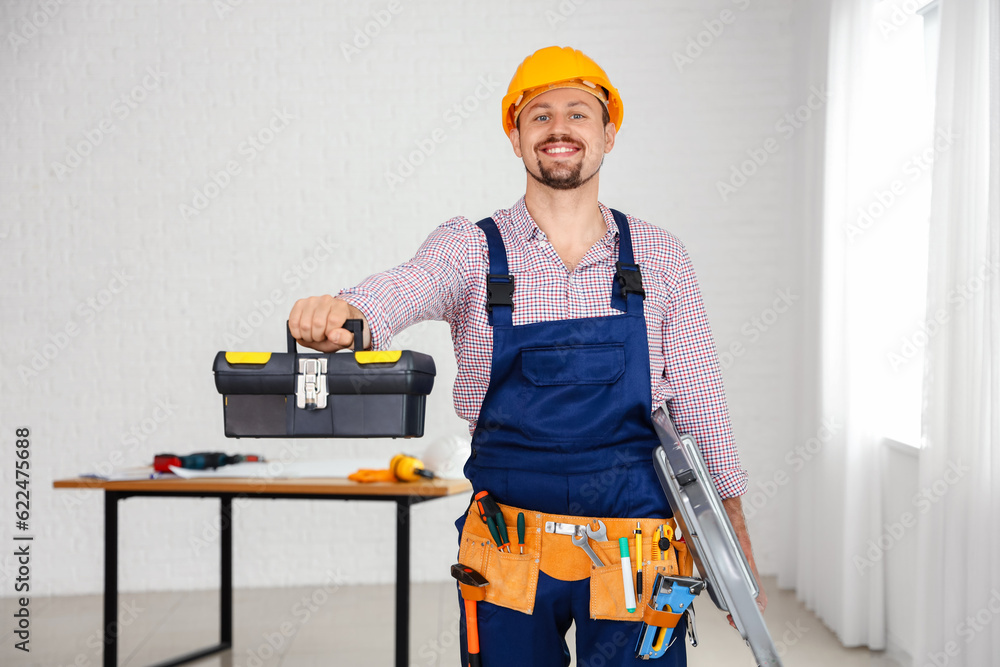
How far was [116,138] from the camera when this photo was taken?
15.0 feet

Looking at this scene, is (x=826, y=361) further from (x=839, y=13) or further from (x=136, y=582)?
(x=136, y=582)

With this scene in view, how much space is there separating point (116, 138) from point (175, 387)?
144 centimetres

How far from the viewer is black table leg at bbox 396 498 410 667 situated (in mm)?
2889

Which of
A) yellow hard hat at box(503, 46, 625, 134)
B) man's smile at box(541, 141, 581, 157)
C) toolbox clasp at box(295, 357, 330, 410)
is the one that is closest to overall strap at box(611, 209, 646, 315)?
man's smile at box(541, 141, 581, 157)

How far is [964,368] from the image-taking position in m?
2.64

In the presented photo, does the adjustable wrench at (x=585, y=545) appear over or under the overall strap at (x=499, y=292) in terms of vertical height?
under

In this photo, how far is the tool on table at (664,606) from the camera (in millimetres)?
1425

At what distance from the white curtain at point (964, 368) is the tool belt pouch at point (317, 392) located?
2147 millimetres

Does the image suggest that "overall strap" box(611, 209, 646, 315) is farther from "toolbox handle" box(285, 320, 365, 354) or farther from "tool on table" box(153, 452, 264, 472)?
"tool on table" box(153, 452, 264, 472)

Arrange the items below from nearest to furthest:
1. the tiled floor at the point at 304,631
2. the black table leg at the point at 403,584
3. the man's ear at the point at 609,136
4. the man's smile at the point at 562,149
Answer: the man's smile at the point at 562,149 → the man's ear at the point at 609,136 → the black table leg at the point at 403,584 → the tiled floor at the point at 304,631

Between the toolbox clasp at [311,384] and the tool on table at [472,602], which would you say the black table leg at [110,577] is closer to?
the tool on table at [472,602]

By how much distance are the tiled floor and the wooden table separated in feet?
1.38

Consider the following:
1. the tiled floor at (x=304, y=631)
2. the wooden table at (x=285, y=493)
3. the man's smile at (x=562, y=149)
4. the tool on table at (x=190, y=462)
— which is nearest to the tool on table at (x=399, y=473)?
the wooden table at (x=285, y=493)

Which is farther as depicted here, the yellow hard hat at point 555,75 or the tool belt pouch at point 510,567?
the yellow hard hat at point 555,75
